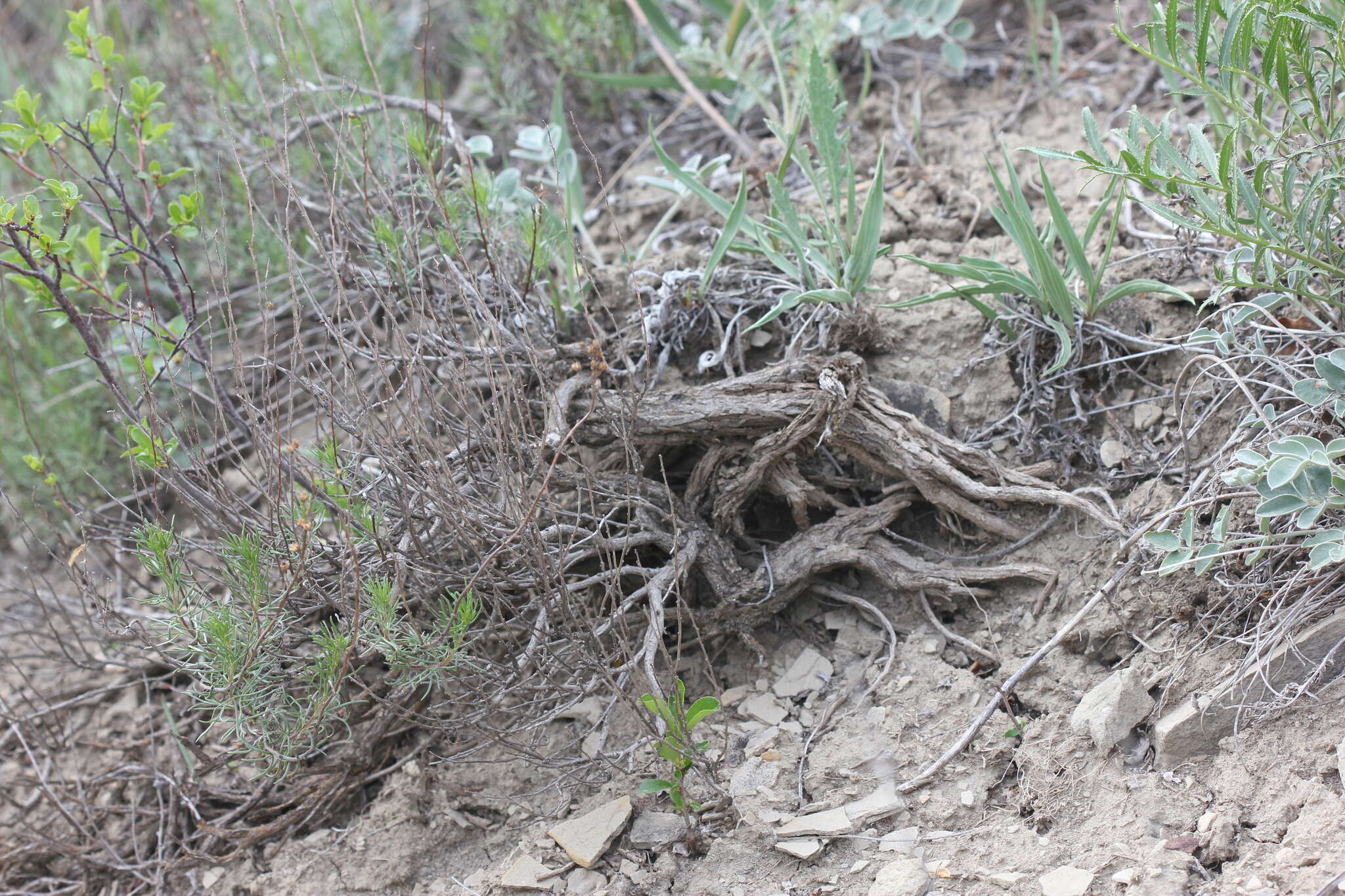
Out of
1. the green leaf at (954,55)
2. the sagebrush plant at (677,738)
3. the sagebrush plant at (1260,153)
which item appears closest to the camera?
the sagebrush plant at (1260,153)

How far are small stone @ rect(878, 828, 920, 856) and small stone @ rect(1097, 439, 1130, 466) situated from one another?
891mm

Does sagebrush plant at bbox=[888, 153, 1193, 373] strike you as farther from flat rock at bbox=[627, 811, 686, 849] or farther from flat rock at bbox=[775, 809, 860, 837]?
flat rock at bbox=[627, 811, 686, 849]

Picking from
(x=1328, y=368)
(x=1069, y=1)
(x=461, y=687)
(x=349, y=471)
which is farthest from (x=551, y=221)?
(x=1069, y=1)

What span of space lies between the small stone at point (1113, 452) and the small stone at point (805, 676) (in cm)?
73

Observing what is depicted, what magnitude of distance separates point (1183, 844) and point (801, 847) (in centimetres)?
62

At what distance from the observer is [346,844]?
7.19ft

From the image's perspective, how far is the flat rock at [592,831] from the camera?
6.32ft

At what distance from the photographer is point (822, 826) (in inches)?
73.4

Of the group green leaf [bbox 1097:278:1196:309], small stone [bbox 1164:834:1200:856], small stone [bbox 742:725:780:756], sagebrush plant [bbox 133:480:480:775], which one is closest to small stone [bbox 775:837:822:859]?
small stone [bbox 742:725:780:756]

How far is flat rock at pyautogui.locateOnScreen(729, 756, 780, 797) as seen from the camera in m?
Answer: 1.98

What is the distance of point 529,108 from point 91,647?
211 cm

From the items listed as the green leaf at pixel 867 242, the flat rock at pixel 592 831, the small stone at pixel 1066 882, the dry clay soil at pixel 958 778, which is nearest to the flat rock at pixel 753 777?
the dry clay soil at pixel 958 778

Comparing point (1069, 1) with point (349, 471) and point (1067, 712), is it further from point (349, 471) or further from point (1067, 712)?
point (349, 471)

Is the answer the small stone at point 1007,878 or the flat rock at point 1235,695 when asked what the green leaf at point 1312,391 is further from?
the small stone at point 1007,878
